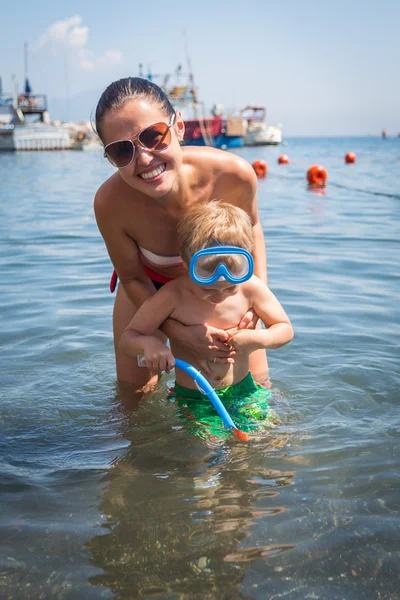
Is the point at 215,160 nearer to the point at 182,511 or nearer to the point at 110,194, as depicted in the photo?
the point at 110,194

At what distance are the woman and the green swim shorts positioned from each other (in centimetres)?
25

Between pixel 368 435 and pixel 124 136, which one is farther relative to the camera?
pixel 368 435

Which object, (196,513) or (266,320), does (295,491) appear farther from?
(266,320)

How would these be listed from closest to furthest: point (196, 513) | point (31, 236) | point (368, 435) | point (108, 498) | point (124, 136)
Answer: point (196, 513), point (108, 498), point (124, 136), point (368, 435), point (31, 236)

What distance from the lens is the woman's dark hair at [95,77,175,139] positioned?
9.93 feet

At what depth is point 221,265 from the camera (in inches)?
122

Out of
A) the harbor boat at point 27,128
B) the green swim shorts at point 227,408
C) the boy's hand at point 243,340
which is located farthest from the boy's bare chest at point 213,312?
the harbor boat at point 27,128

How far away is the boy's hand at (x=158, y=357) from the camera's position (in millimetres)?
3182

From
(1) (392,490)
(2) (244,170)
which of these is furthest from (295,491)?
(2) (244,170)

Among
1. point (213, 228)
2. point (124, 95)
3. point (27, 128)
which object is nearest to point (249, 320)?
point (213, 228)

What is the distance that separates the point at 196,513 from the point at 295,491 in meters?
0.45

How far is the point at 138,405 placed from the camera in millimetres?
3953

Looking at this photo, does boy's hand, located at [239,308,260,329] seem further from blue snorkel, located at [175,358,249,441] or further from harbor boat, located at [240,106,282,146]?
harbor boat, located at [240,106,282,146]

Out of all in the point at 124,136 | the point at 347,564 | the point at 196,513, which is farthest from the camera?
the point at 124,136
